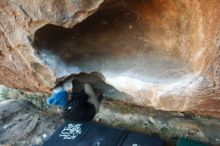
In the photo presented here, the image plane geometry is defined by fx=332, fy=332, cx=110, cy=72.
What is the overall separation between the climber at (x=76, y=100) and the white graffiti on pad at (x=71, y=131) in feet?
0.11

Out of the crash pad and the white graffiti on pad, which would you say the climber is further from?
the crash pad

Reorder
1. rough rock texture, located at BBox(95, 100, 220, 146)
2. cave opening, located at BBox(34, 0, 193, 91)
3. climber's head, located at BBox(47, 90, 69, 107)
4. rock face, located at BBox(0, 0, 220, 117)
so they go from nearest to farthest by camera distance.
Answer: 1. rock face, located at BBox(0, 0, 220, 117)
2. cave opening, located at BBox(34, 0, 193, 91)
3. climber's head, located at BBox(47, 90, 69, 107)
4. rough rock texture, located at BBox(95, 100, 220, 146)

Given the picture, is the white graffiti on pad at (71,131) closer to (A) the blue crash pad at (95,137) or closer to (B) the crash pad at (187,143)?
(A) the blue crash pad at (95,137)

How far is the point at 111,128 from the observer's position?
119 centimetres

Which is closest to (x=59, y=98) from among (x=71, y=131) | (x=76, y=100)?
(x=76, y=100)

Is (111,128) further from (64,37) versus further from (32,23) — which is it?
(32,23)

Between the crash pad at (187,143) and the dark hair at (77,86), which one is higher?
the dark hair at (77,86)

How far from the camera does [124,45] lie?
3.19 feet

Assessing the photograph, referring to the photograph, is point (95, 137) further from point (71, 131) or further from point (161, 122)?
point (161, 122)

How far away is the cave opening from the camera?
89 cm

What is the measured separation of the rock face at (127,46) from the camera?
77cm

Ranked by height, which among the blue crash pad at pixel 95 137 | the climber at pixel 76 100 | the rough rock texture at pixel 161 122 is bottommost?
the blue crash pad at pixel 95 137

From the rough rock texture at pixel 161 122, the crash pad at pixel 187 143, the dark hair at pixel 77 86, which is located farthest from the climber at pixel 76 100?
the crash pad at pixel 187 143

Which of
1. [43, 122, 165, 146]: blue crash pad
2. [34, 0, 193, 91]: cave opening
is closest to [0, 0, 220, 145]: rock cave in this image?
[34, 0, 193, 91]: cave opening
